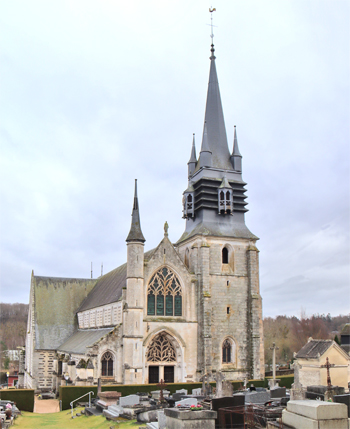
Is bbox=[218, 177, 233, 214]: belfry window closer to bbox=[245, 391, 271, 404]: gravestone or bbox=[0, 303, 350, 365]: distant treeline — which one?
bbox=[245, 391, 271, 404]: gravestone

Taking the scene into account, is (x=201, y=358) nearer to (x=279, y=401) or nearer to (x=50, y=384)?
(x=279, y=401)

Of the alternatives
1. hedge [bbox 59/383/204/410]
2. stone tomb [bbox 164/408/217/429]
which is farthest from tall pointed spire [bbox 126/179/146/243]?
stone tomb [bbox 164/408/217/429]

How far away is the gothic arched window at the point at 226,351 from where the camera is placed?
34062mm

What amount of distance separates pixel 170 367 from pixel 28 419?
1253 centimetres

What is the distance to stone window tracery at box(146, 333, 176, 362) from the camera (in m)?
32.7

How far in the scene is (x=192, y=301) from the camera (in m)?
33.9

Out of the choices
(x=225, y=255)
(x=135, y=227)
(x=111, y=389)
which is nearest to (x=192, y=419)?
(x=111, y=389)

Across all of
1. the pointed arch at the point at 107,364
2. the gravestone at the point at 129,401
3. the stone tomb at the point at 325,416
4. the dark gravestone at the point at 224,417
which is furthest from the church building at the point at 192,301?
the stone tomb at the point at 325,416

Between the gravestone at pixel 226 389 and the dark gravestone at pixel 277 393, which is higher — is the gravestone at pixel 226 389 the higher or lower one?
the higher one

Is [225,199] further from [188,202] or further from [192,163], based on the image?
[192,163]

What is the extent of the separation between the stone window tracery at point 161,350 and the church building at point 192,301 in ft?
0.23

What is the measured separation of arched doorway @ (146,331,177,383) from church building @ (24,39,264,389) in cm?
7

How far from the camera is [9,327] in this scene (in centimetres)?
10494

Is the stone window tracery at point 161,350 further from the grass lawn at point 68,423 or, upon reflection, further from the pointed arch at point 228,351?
the grass lawn at point 68,423
